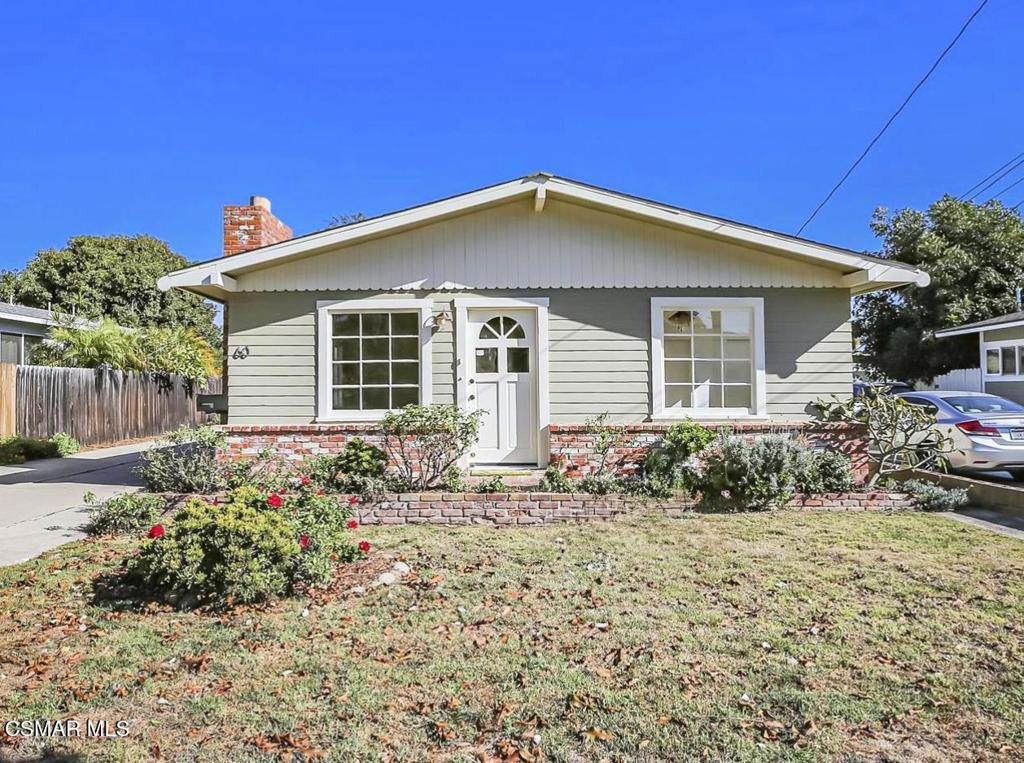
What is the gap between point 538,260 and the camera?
8.48 m

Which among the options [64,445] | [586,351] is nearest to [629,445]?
[586,351]

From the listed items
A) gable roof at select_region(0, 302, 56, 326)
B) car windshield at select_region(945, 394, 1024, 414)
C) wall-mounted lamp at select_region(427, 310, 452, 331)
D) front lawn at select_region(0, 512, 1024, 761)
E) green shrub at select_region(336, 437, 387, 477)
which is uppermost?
gable roof at select_region(0, 302, 56, 326)

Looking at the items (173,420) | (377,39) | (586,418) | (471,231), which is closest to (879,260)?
(586,418)

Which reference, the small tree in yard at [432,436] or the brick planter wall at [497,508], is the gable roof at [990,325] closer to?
the brick planter wall at [497,508]

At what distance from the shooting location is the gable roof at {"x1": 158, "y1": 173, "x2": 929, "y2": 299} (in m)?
7.97

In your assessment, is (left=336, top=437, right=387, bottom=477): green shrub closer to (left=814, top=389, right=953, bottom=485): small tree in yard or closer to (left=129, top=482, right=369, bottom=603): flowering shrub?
(left=129, top=482, right=369, bottom=603): flowering shrub

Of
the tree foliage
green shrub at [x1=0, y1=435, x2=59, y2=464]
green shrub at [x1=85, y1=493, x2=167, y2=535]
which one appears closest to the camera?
green shrub at [x1=85, y1=493, x2=167, y2=535]

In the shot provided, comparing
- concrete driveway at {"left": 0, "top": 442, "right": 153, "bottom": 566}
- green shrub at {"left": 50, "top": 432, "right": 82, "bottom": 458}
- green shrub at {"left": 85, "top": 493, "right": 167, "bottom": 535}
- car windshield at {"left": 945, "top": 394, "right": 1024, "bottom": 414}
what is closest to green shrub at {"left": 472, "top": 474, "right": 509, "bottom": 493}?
green shrub at {"left": 85, "top": 493, "right": 167, "bottom": 535}

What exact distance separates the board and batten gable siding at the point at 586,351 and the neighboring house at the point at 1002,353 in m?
12.3

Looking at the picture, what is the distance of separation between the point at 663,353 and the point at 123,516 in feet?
21.2

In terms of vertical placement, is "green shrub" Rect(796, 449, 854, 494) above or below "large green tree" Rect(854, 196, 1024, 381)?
below

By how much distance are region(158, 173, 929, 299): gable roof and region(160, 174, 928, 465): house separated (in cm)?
17

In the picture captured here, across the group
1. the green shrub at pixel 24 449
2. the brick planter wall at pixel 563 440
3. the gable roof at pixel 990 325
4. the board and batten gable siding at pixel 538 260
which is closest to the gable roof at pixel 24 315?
the green shrub at pixel 24 449

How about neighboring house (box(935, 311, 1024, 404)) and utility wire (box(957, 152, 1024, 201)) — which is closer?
utility wire (box(957, 152, 1024, 201))
